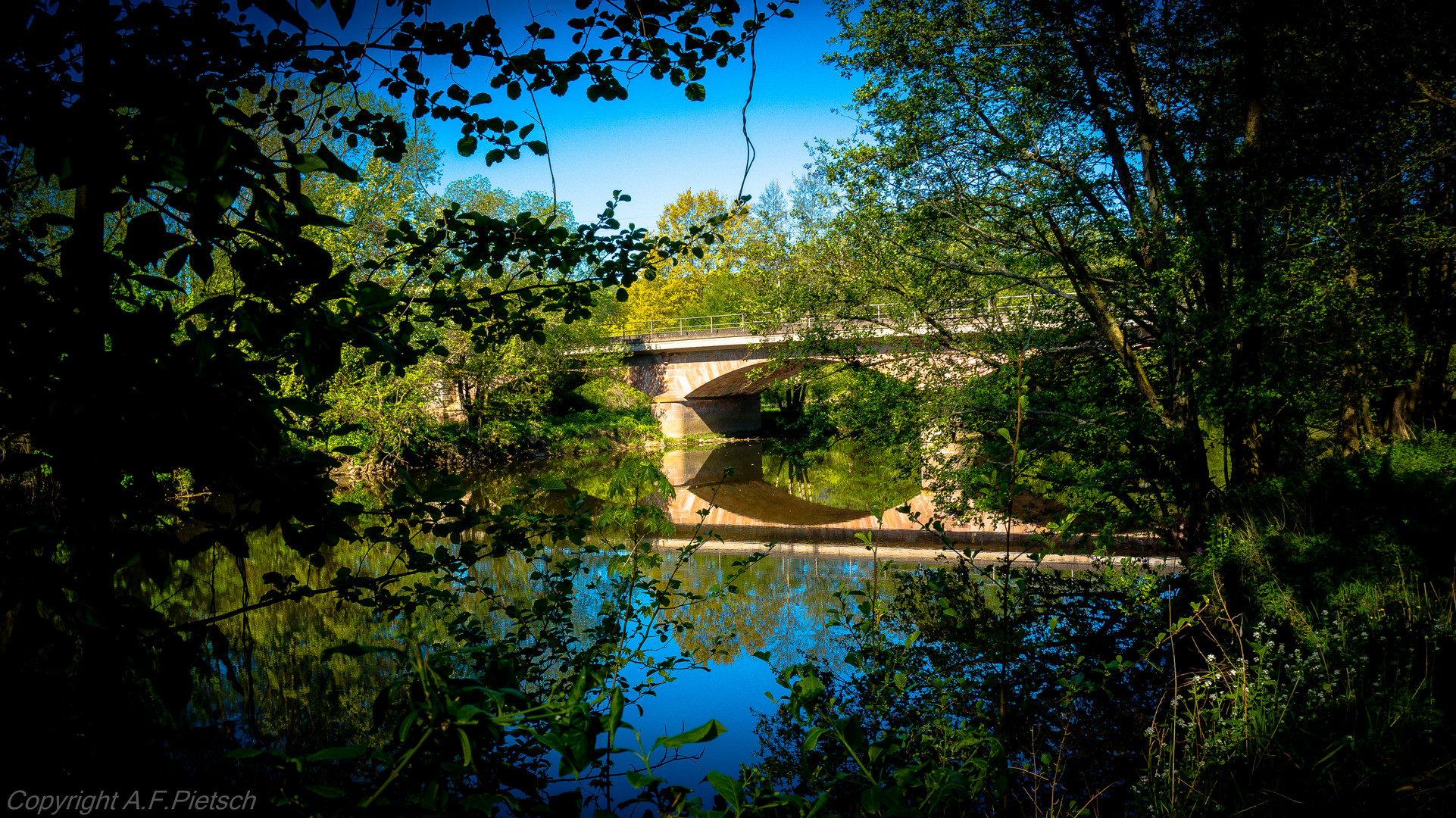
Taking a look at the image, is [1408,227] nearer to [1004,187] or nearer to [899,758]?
[1004,187]

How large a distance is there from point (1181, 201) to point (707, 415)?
878 inches

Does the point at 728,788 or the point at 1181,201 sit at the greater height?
the point at 1181,201

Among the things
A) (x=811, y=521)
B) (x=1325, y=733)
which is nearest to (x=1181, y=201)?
(x=1325, y=733)

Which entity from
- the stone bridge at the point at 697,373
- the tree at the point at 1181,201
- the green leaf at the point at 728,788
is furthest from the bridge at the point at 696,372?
the green leaf at the point at 728,788

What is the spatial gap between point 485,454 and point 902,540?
40.1ft

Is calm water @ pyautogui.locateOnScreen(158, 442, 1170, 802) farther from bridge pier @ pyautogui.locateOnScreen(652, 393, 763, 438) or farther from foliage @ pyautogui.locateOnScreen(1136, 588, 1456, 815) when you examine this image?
bridge pier @ pyautogui.locateOnScreen(652, 393, 763, 438)

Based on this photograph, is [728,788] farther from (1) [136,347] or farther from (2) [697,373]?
(2) [697,373]

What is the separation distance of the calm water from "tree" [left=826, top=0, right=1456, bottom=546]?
6.92 ft

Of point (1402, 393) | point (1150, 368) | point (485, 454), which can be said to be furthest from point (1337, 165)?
point (485, 454)

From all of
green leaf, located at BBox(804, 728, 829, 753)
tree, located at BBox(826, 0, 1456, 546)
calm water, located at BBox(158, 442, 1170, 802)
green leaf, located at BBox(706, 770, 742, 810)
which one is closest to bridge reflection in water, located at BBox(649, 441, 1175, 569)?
calm water, located at BBox(158, 442, 1170, 802)

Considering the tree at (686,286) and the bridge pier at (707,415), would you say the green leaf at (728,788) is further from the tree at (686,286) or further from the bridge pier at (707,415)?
the tree at (686,286)

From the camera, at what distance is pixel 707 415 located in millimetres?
28016

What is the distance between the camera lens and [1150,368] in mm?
7531

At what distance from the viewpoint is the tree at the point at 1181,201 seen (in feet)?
19.9
